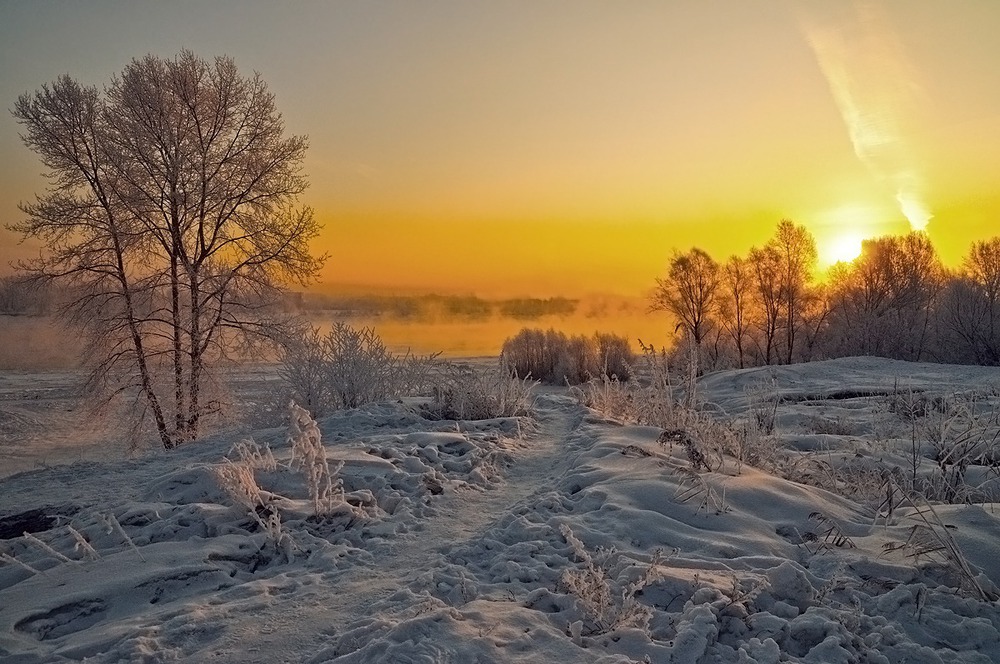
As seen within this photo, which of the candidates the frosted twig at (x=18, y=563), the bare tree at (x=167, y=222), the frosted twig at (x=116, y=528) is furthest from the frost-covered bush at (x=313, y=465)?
the bare tree at (x=167, y=222)

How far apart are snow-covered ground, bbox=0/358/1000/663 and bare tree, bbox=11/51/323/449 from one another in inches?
385

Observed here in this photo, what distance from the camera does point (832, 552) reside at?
3.36m

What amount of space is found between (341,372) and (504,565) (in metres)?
7.32

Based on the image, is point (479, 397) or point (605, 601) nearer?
point (605, 601)

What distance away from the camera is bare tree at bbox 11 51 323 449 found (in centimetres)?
1459

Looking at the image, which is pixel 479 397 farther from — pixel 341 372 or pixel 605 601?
pixel 605 601

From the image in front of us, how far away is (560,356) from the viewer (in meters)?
23.7

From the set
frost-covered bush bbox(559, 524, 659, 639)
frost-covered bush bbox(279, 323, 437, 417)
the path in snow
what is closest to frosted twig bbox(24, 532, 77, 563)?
the path in snow

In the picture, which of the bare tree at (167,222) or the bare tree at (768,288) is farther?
the bare tree at (768,288)

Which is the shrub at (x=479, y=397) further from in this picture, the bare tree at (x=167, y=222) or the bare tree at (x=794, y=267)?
the bare tree at (x=794, y=267)

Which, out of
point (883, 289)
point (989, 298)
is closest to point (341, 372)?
point (989, 298)

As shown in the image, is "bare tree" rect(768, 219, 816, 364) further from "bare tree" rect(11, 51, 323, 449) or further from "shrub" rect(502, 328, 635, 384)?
"bare tree" rect(11, 51, 323, 449)

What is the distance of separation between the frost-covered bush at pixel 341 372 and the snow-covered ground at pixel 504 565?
411 centimetres

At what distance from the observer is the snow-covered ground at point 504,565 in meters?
2.55
